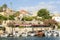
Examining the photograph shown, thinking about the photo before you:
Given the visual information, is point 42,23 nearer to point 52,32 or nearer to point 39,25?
point 39,25

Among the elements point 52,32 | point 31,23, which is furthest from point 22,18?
point 52,32

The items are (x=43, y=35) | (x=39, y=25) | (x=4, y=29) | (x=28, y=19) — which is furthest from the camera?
(x=28, y=19)

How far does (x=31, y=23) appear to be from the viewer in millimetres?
74625

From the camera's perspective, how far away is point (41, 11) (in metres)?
94.5

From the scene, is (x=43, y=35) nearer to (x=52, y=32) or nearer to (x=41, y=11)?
(x=52, y=32)

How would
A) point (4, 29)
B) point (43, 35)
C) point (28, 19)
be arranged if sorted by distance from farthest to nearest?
point (28, 19)
point (4, 29)
point (43, 35)

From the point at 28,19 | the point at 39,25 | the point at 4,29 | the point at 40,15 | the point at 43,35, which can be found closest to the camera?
the point at 43,35

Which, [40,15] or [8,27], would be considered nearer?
[8,27]

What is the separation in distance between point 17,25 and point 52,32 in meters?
12.1

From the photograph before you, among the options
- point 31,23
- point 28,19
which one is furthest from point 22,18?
point 31,23

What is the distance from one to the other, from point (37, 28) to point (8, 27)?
733 centimetres

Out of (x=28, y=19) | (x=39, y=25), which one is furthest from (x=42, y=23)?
(x=28, y=19)

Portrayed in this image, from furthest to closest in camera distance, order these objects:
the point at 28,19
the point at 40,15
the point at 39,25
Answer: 1. the point at 40,15
2. the point at 28,19
3. the point at 39,25

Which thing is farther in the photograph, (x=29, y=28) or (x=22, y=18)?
(x=22, y=18)
